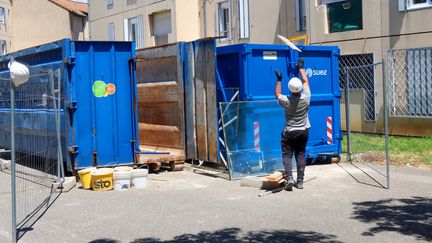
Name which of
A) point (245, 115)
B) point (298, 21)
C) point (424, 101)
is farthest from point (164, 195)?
point (298, 21)

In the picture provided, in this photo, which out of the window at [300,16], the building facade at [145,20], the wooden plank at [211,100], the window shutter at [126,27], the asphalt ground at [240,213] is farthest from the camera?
the window shutter at [126,27]

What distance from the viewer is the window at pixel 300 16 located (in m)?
18.6

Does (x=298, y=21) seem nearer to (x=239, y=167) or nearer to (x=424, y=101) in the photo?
(x=424, y=101)

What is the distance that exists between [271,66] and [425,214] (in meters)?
4.46

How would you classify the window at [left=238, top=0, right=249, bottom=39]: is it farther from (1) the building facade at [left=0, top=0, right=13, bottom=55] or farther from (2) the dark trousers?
(1) the building facade at [left=0, top=0, right=13, bottom=55]

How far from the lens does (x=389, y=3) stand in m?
15.5

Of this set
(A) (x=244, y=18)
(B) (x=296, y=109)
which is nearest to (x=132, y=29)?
(A) (x=244, y=18)

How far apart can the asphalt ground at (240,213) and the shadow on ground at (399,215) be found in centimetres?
1

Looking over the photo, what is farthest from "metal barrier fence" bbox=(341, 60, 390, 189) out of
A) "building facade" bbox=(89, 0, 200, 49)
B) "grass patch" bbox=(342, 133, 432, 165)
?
"building facade" bbox=(89, 0, 200, 49)

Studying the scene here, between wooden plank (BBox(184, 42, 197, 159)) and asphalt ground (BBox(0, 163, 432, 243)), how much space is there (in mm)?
1285

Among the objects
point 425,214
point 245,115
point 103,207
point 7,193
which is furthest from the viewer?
point 245,115

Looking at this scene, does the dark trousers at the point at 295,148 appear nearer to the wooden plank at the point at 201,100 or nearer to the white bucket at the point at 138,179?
the wooden plank at the point at 201,100

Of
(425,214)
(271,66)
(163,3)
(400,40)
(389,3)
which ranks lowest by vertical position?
(425,214)

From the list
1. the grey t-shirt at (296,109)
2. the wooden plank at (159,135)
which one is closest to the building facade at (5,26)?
the wooden plank at (159,135)
